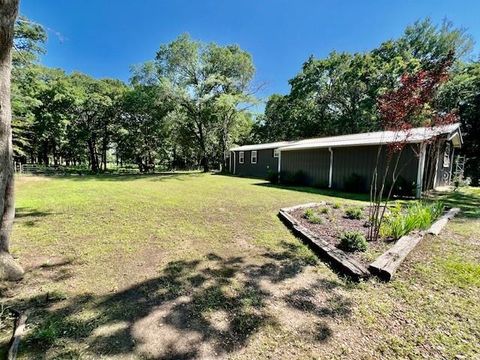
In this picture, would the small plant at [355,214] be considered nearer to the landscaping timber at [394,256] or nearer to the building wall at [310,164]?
the landscaping timber at [394,256]

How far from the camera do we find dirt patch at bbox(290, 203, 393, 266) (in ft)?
13.2

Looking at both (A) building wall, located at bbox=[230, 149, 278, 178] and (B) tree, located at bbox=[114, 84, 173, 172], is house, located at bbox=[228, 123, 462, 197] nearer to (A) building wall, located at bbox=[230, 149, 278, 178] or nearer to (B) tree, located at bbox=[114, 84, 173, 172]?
(A) building wall, located at bbox=[230, 149, 278, 178]

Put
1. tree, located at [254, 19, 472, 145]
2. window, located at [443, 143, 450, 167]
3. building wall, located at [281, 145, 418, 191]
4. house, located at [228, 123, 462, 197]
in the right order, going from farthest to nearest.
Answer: tree, located at [254, 19, 472, 145], window, located at [443, 143, 450, 167], building wall, located at [281, 145, 418, 191], house, located at [228, 123, 462, 197]

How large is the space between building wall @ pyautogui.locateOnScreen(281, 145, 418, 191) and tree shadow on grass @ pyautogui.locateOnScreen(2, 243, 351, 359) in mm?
9247

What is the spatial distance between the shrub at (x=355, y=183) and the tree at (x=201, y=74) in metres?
14.5

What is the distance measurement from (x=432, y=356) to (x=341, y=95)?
92.1 ft

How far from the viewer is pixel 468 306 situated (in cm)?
268

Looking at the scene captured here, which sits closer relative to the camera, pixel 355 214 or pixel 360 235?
pixel 360 235

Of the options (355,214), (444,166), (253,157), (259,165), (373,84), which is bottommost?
(355,214)

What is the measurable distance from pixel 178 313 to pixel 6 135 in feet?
8.56

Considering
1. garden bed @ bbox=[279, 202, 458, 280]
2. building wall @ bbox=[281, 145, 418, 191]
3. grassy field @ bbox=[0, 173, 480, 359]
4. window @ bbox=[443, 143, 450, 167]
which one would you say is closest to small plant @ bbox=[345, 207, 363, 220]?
garden bed @ bbox=[279, 202, 458, 280]

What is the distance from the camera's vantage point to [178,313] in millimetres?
2527

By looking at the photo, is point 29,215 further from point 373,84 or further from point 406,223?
point 373,84

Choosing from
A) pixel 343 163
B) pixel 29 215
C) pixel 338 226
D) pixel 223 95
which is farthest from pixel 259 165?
pixel 29 215
